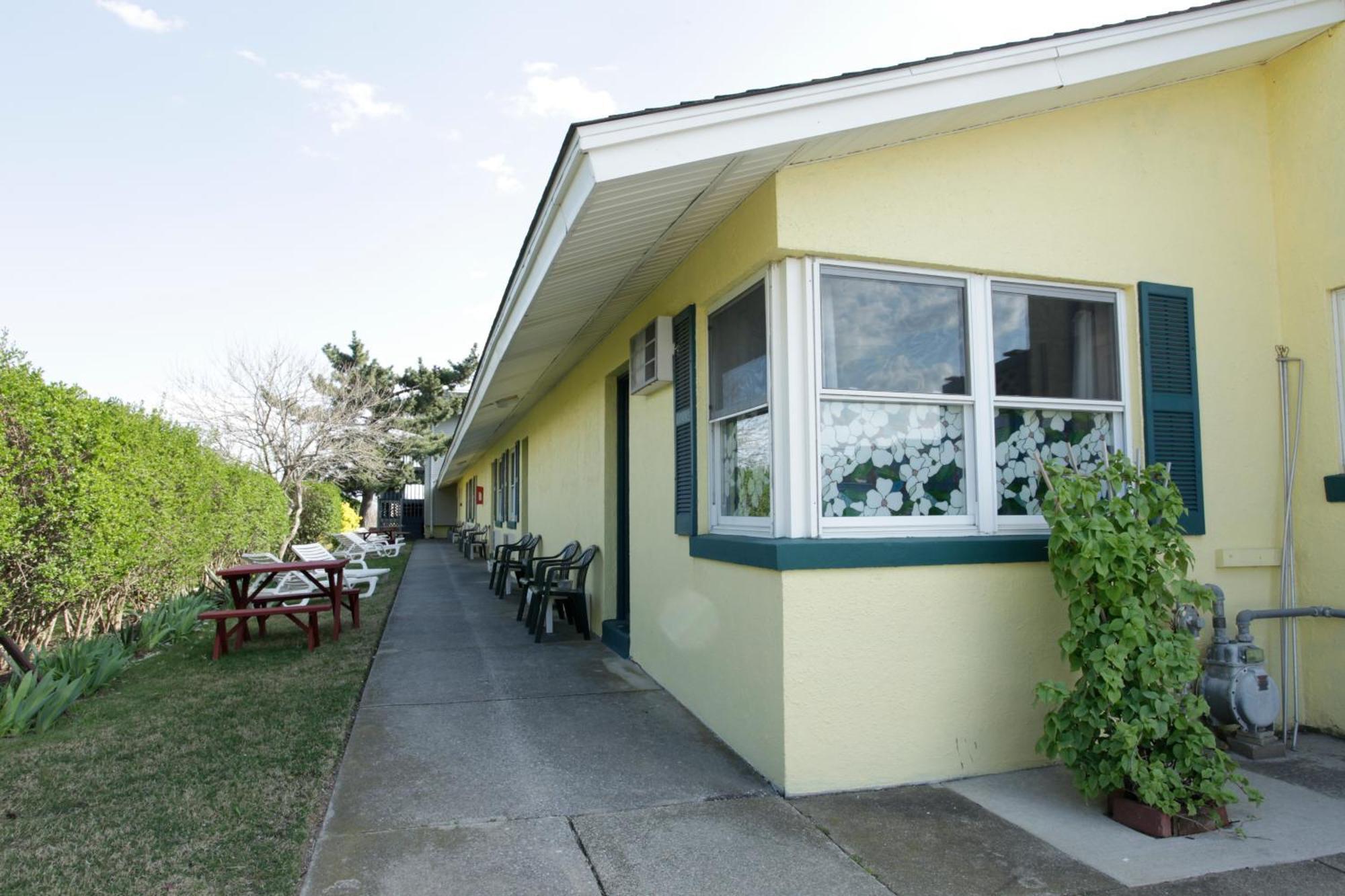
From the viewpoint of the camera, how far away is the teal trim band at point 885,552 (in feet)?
12.0

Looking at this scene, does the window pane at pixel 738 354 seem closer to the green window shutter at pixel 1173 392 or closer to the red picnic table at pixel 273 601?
the green window shutter at pixel 1173 392

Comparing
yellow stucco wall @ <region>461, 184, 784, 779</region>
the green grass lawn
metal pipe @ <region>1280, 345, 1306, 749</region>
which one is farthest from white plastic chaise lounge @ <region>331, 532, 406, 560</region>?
metal pipe @ <region>1280, 345, 1306, 749</region>

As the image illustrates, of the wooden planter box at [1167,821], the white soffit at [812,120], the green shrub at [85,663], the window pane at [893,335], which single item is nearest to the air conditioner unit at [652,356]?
the white soffit at [812,120]

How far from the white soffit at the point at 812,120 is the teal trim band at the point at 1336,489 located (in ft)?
7.76

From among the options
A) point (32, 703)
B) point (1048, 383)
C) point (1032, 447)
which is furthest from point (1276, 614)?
point (32, 703)

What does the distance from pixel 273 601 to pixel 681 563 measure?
5.75 m

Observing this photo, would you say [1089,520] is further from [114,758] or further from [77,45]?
[77,45]

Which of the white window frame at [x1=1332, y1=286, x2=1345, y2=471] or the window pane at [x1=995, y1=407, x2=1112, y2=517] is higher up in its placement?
the white window frame at [x1=1332, y1=286, x2=1345, y2=471]

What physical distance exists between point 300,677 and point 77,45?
6.75 m

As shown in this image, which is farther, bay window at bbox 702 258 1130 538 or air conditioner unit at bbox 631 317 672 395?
air conditioner unit at bbox 631 317 672 395

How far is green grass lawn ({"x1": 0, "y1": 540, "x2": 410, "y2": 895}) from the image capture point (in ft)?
9.65

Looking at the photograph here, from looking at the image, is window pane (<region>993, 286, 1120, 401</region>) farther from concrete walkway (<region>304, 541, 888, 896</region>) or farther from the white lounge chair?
the white lounge chair

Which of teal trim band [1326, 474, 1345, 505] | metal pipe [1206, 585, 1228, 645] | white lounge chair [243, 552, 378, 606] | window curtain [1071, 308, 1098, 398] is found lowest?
white lounge chair [243, 552, 378, 606]

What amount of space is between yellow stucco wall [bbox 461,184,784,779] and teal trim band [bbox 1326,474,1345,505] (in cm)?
318
